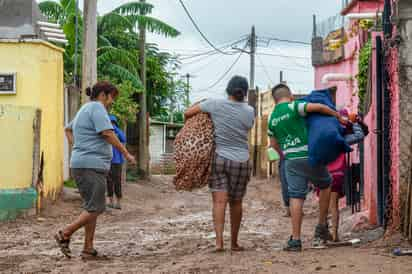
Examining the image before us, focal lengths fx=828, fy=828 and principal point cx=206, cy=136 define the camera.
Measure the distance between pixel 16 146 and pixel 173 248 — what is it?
412cm

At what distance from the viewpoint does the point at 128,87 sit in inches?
835

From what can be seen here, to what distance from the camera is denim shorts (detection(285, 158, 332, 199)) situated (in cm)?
788

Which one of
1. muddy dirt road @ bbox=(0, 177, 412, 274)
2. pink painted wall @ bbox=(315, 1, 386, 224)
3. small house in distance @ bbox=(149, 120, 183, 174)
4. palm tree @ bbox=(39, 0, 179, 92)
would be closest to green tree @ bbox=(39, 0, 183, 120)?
palm tree @ bbox=(39, 0, 179, 92)

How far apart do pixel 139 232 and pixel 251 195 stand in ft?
30.9

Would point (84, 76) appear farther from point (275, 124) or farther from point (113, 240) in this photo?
point (275, 124)

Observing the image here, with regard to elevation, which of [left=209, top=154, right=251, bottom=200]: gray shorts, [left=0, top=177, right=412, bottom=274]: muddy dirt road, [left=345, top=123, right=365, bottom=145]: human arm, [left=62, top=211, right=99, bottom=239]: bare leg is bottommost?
[left=0, top=177, right=412, bottom=274]: muddy dirt road

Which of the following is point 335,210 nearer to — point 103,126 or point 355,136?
point 355,136

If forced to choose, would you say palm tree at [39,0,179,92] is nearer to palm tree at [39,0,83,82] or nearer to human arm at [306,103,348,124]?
palm tree at [39,0,83,82]

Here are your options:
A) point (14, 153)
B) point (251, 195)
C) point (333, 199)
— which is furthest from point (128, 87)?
point (333, 199)

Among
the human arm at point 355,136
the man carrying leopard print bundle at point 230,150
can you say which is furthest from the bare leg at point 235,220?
the human arm at point 355,136

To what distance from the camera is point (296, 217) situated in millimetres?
7844

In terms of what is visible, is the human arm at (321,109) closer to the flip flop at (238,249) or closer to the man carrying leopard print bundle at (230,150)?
the man carrying leopard print bundle at (230,150)

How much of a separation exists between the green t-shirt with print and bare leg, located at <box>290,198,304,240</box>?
0.43 meters

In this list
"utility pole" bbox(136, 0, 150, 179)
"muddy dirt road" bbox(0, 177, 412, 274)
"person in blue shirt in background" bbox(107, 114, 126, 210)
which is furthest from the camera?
"utility pole" bbox(136, 0, 150, 179)
